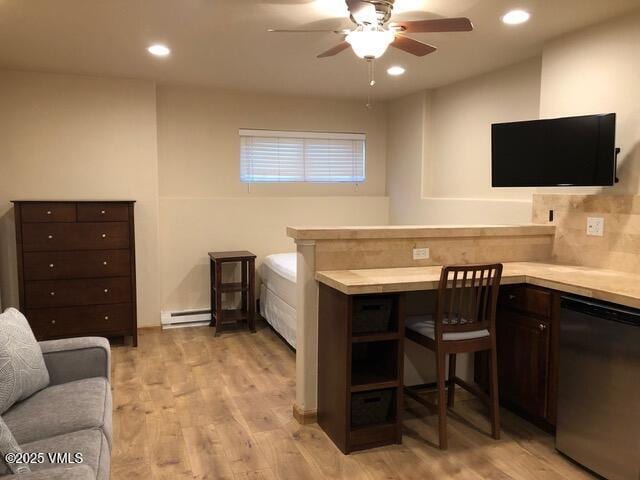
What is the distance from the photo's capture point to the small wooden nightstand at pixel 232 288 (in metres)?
5.02

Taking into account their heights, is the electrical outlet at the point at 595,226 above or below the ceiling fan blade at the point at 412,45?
below

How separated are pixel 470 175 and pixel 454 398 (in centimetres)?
230

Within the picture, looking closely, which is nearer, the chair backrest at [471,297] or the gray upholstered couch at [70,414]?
the gray upholstered couch at [70,414]

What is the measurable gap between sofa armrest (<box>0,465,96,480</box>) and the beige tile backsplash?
9.92 feet

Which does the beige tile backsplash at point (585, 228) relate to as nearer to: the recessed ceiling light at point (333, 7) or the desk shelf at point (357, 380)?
the desk shelf at point (357, 380)

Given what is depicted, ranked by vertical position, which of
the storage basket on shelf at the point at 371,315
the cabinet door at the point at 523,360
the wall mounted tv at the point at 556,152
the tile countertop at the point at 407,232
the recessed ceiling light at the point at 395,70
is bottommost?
the cabinet door at the point at 523,360

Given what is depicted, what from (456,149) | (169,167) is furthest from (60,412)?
(456,149)

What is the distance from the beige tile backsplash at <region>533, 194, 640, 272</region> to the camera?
310 centimetres

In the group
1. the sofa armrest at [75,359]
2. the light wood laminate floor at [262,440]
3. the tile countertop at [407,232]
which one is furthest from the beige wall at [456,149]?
the sofa armrest at [75,359]

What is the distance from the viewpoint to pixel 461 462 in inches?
106

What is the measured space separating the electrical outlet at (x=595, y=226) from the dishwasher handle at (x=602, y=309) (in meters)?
0.84

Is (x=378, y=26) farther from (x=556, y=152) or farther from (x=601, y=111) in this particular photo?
(x=601, y=111)

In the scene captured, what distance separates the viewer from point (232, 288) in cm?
509

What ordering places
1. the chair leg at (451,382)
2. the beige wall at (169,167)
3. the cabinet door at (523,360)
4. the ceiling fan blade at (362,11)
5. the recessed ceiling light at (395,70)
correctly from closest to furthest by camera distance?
the ceiling fan blade at (362,11) → the cabinet door at (523,360) → the chair leg at (451,382) → the recessed ceiling light at (395,70) → the beige wall at (169,167)
